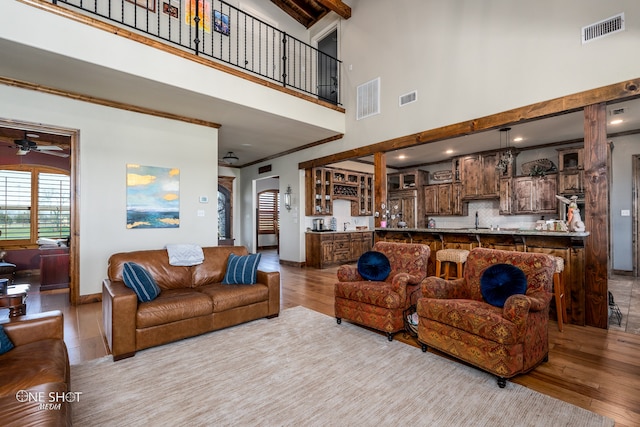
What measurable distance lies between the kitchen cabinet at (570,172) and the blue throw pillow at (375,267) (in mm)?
5243

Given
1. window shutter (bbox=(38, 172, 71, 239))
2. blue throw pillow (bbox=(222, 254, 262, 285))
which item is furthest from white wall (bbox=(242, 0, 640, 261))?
window shutter (bbox=(38, 172, 71, 239))

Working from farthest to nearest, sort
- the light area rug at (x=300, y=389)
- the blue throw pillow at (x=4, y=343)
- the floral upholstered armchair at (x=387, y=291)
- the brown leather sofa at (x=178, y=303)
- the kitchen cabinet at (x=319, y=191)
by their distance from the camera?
the kitchen cabinet at (x=319, y=191)
the floral upholstered armchair at (x=387, y=291)
the brown leather sofa at (x=178, y=303)
the light area rug at (x=300, y=389)
the blue throw pillow at (x=4, y=343)

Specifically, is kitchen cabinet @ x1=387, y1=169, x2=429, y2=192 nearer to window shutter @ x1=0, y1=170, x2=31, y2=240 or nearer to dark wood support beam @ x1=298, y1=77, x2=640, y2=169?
dark wood support beam @ x1=298, y1=77, x2=640, y2=169

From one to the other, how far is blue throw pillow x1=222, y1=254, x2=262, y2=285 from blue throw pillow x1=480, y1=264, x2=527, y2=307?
2.50m

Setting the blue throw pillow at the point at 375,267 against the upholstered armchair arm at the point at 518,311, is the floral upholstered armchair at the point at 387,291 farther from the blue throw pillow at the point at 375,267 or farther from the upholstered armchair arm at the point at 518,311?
the upholstered armchair arm at the point at 518,311

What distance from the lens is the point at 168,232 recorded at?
523cm

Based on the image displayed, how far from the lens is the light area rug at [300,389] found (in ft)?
6.15

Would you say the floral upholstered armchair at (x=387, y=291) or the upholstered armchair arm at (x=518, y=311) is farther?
the floral upholstered armchair at (x=387, y=291)

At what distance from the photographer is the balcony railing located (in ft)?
16.3

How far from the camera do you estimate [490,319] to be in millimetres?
2268

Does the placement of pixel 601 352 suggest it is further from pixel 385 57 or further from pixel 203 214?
pixel 203 214

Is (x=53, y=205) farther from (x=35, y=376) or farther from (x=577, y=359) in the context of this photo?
(x=577, y=359)

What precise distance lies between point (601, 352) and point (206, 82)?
5492 mm

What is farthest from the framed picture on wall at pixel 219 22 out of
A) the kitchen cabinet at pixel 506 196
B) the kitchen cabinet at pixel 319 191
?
the kitchen cabinet at pixel 506 196
